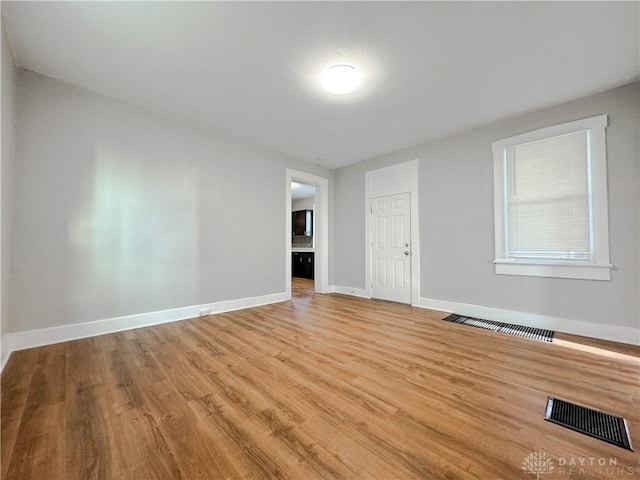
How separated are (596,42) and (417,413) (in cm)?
328

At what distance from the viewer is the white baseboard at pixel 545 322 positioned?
8.91ft

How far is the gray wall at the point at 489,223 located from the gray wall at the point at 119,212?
2.61 metres

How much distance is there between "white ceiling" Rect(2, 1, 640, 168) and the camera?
1905mm

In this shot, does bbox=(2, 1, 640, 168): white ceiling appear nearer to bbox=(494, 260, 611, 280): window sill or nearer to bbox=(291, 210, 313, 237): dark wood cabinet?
bbox=(494, 260, 611, 280): window sill

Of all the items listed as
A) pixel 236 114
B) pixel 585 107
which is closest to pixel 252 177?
pixel 236 114

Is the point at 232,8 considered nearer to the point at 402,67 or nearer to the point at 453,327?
the point at 402,67

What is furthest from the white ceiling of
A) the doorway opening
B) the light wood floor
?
the doorway opening

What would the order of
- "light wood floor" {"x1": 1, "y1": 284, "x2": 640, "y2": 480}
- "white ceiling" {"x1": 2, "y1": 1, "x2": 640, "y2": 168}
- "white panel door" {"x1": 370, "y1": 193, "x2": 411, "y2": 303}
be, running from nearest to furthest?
"light wood floor" {"x1": 1, "y1": 284, "x2": 640, "y2": 480}, "white ceiling" {"x1": 2, "y1": 1, "x2": 640, "y2": 168}, "white panel door" {"x1": 370, "y1": 193, "x2": 411, "y2": 303}

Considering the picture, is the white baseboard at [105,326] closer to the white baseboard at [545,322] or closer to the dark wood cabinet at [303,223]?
the white baseboard at [545,322]

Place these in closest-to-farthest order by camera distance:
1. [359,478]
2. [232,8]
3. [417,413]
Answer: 1. [359,478]
2. [417,413]
3. [232,8]

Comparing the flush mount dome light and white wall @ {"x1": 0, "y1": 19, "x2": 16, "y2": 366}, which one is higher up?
the flush mount dome light

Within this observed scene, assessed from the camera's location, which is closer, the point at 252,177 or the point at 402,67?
the point at 402,67

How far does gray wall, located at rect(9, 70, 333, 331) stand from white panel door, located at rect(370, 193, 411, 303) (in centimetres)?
226

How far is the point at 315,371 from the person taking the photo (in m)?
2.09
